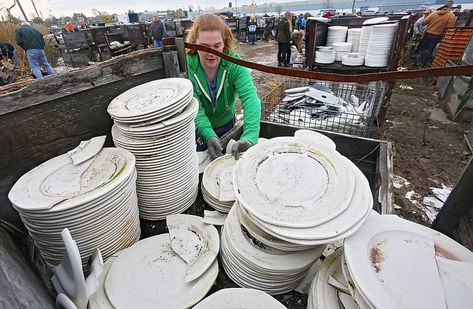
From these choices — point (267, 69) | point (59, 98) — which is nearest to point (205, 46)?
point (267, 69)

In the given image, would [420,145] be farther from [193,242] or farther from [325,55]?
[193,242]

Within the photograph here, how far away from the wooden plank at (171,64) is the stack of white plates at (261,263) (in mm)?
1722

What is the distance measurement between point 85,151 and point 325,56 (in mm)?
5448

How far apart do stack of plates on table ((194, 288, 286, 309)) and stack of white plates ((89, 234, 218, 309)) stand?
0.32 feet

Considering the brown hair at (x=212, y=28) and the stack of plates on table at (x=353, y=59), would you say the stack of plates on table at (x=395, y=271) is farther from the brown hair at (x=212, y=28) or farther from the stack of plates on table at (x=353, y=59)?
the stack of plates on table at (x=353, y=59)

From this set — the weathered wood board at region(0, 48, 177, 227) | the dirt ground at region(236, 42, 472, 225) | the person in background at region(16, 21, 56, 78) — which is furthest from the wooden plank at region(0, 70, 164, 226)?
the person in background at region(16, 21, 56, 78)

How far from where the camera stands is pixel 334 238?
3.78 ft

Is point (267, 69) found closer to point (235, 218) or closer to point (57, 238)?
point (235, 218)

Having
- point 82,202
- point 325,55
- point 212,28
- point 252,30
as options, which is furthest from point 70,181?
point 252,30

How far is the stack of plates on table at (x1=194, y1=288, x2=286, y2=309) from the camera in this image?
1215mm

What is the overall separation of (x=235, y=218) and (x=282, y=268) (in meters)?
0.45

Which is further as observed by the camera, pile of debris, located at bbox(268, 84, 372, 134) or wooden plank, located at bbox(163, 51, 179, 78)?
pile of debris, located at bbox(268, 84, 372, 134)

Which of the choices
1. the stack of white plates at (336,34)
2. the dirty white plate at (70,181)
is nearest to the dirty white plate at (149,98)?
the dirty white plate at (70,181)

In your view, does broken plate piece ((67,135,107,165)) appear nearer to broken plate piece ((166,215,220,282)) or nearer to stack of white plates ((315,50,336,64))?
broken plate piece ((166,215,220,282))
